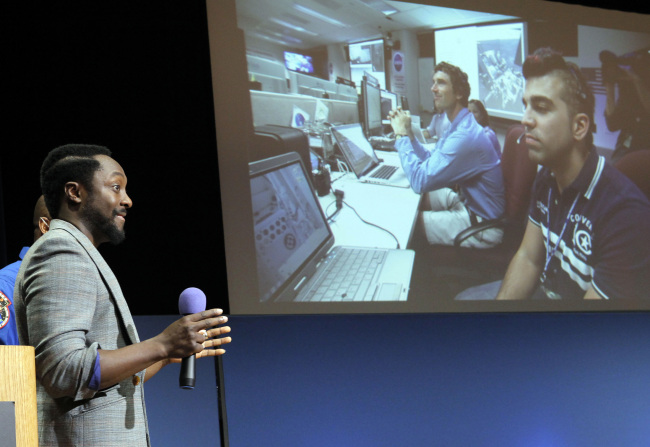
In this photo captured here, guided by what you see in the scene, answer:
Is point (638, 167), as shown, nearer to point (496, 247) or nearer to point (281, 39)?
point (496, 247)

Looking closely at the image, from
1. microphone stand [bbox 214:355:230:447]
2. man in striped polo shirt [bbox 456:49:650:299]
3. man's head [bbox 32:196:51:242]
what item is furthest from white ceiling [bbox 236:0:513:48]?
microphone stand [bbox 214:355:230:447]

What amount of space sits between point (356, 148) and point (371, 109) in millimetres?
209

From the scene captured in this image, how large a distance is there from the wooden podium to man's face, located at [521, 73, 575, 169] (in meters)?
2.91

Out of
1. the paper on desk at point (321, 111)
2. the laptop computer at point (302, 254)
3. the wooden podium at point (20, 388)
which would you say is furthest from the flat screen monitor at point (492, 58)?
the wooden podium at point (20, 388)

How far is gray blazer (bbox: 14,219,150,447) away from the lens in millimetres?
1113

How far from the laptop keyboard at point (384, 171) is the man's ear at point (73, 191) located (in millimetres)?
2082

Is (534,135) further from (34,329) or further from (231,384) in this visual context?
(34,329)

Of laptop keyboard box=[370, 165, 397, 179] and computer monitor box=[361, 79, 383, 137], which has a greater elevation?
computer monitor box=[361, 79, 383, 137]

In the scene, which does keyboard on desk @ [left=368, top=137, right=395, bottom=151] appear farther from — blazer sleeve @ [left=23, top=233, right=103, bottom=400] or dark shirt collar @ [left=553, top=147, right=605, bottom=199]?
blazer sleeve @ [left=23, top=233, right=103, bottom=400]

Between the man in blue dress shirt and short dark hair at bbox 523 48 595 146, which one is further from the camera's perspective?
short dark hair at bbox 523 48 595 146

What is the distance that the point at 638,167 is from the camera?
3330 millimetres

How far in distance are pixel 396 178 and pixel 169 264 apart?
4.22 feet

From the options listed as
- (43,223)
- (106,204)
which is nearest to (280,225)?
(43,223)

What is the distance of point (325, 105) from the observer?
322 centimetres
